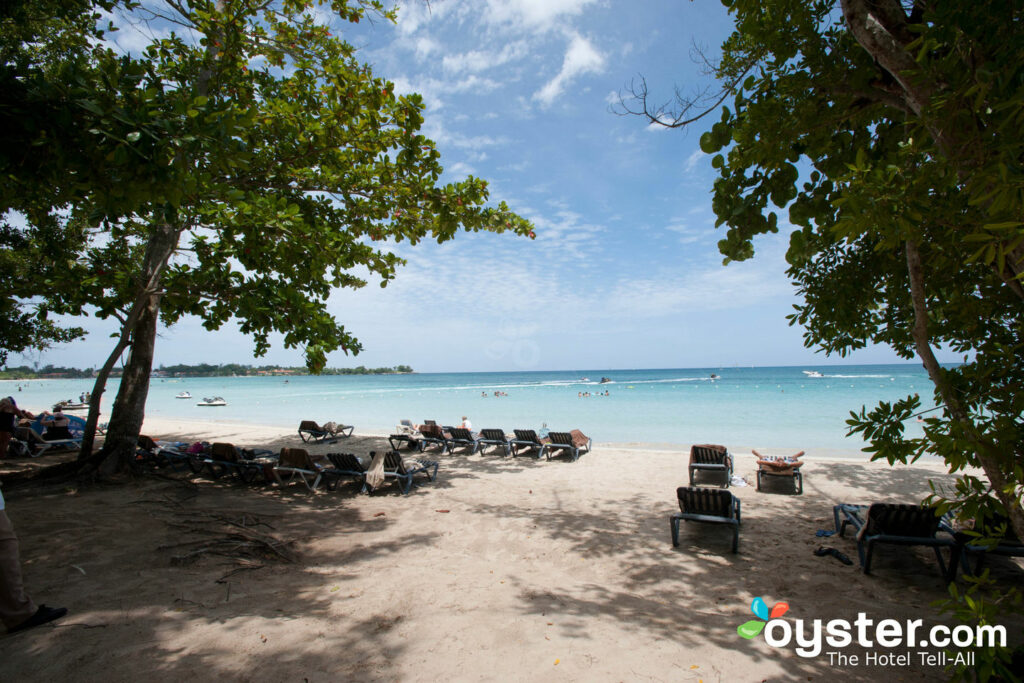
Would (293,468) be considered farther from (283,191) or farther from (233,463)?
(283,191)

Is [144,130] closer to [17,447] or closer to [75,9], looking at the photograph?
[75,9]

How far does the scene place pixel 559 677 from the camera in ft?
10.2

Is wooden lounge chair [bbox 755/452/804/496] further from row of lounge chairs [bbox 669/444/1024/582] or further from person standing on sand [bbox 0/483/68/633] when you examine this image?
person standing on sand [bbox 0/483/68/633]

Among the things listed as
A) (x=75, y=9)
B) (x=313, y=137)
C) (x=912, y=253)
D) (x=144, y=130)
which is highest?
(x=75, y=9)

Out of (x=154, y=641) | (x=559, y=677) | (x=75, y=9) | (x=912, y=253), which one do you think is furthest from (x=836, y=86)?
(x=75, y=9)

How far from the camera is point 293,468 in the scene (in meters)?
8.61

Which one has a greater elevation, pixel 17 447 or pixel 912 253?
pixel 912 253

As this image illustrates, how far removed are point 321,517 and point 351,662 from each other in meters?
4.03

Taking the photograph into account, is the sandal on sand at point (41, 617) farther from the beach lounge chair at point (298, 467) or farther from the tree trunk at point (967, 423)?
the tree trunk at point (967, 423)

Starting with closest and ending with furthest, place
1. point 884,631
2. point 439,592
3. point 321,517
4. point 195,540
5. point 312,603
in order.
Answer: point 884,631 → point 312,603 → point 439,592 → point 195,540 → point 321,517

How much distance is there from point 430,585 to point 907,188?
16.0ft

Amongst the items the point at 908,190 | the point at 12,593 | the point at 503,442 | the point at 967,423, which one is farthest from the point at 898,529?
the point at 503,442

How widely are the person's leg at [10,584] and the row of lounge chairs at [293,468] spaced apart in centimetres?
482

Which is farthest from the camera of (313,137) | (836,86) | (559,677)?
(313,137)
